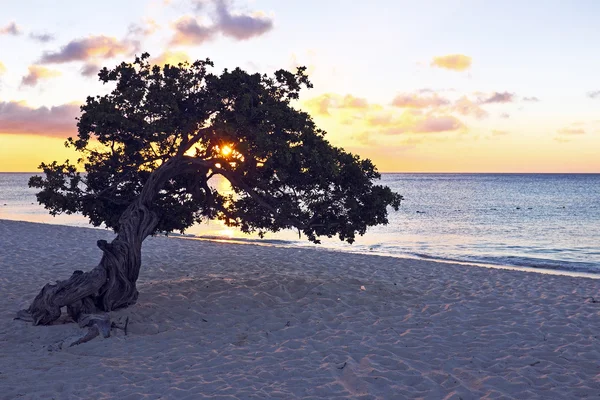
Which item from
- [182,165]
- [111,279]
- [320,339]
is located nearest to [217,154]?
[182,165]

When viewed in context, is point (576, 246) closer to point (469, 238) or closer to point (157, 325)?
point (469, 238)

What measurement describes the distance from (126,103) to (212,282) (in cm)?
618

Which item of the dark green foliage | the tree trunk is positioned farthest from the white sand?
the dark green foliage

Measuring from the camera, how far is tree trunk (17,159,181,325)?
36.9 ft

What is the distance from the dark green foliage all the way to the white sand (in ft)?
7.78

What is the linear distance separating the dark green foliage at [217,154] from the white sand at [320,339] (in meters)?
2.37

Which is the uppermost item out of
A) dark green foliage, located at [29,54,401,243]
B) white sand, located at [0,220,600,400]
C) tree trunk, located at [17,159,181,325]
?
dark green foliage, located at [29,54,401,243]

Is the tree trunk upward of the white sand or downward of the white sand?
upward

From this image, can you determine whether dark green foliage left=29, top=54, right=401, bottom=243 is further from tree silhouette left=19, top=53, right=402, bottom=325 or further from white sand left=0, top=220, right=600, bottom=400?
white sand left=0, top=220, right=600, bottom=400

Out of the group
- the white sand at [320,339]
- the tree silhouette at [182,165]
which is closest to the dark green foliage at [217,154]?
the tree silhouette at [182,165]

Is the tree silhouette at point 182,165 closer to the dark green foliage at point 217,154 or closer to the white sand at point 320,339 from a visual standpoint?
the dark green foliage at point 217,154

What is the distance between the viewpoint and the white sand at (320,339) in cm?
781

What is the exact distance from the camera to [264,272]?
18016 mm

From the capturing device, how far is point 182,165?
12875 mm
